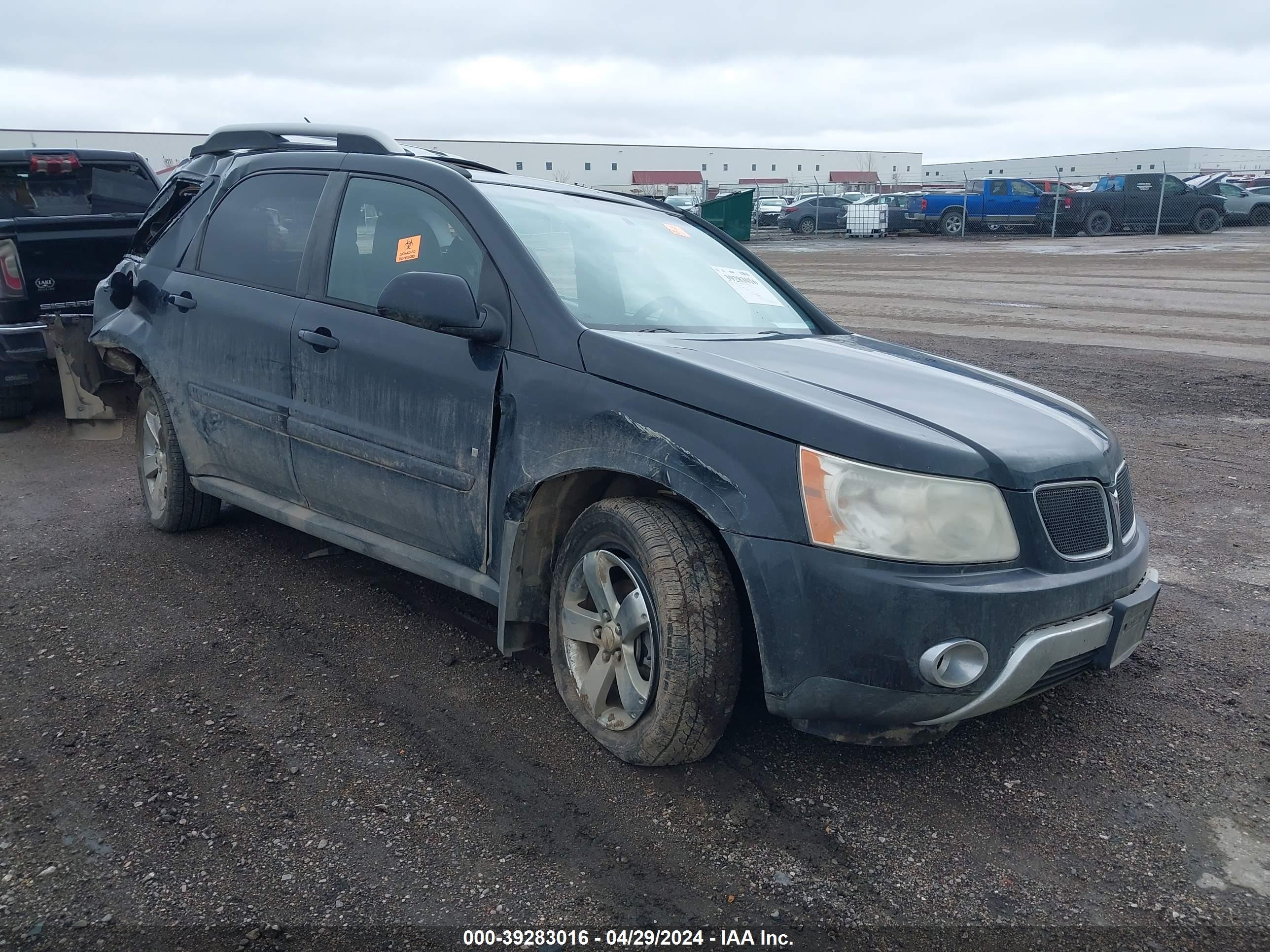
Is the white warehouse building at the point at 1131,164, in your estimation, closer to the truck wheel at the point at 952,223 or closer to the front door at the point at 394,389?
the truck wheel at the point at 952,223

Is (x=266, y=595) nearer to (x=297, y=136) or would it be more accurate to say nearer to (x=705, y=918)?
(x=297, y=136)

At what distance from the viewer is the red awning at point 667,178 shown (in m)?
83.8

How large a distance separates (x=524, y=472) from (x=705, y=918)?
4.66 feet

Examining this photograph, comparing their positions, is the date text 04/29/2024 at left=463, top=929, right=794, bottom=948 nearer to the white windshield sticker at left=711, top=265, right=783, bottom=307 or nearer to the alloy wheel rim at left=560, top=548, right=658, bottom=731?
the alloy wheel rim at left=560, top=548, right=658, bottom=731

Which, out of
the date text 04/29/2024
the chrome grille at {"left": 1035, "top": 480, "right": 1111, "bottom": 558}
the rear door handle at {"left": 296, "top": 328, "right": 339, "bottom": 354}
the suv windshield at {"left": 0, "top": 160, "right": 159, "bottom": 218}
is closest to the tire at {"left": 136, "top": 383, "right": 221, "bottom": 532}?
the rear door handle at {"left": 296, "top": 328, "right": 339, "bottom": 354}

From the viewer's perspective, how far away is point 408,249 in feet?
12.2

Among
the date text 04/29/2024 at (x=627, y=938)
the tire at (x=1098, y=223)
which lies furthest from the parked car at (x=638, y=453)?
the tire at (x=1098, y=223)

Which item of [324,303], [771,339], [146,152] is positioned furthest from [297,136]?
[146,152]

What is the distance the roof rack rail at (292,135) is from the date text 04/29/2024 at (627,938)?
9.80 feet

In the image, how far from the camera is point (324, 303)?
394 cm

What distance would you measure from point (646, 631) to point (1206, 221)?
3507cm

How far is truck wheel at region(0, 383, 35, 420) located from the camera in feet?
24.5

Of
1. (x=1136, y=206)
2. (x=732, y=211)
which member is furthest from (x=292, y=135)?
(x=1136, y=206)

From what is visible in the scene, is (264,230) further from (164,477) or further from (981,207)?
(981,207)
